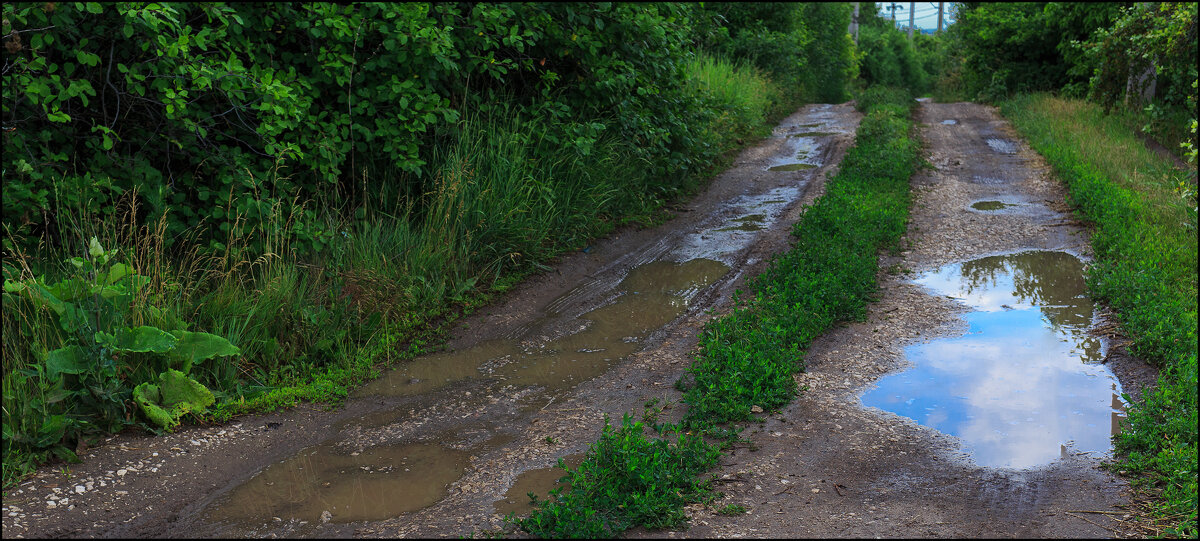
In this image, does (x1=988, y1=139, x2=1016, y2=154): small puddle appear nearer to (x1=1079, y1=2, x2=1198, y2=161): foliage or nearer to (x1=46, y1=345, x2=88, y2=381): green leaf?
(x1=1079, y1=2, x2=1198, y2=161): foliage

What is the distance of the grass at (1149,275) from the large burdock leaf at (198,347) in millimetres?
4781

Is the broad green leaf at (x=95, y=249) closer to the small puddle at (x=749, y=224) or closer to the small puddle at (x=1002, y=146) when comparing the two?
the small puddle at (x=749, y=224)

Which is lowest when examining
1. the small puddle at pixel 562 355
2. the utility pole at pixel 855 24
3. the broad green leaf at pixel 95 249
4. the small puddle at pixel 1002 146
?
the small puddle at pixel 562 355

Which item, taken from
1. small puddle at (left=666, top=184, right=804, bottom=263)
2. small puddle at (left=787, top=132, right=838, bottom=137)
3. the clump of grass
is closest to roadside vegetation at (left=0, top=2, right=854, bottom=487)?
small puddle at (left=666, top=184, right=804, bottom=263)

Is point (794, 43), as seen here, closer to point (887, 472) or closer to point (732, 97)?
point (732, 97)

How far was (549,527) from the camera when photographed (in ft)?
11.0

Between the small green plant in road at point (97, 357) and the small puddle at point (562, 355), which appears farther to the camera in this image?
the small puddle at point (562, 355)

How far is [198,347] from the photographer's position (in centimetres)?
462

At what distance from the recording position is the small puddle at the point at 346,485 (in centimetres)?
368

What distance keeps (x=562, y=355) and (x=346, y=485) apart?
2028mm

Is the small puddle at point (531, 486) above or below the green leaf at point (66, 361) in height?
below

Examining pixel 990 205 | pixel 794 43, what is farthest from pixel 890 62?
pixel 990 205

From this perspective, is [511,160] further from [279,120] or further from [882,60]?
[882,60]

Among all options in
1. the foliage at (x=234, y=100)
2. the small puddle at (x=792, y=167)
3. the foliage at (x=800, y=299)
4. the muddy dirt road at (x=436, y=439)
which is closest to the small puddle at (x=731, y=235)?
the muddy dirt road at (x=436, y=439)
